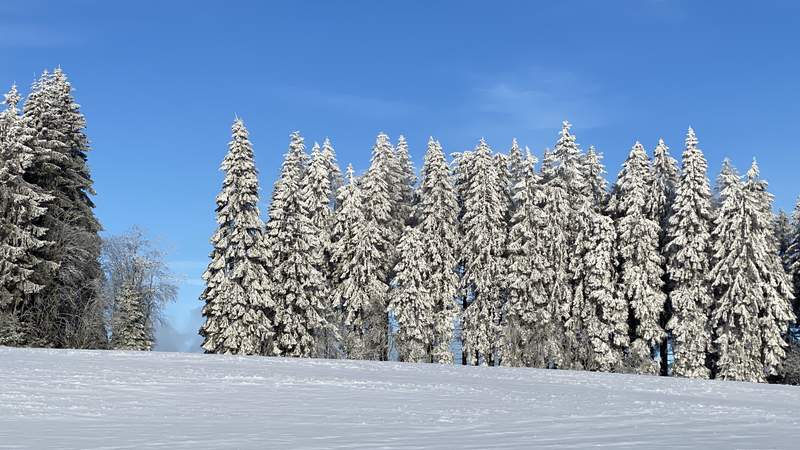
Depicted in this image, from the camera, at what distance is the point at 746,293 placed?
45.6 m

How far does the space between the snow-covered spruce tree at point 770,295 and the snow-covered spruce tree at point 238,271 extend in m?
28.4

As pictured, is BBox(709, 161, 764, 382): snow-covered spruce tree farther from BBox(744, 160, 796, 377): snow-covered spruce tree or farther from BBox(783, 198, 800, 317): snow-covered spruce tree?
BBox(783, 198, 800, 317): snow-covered spruce tree

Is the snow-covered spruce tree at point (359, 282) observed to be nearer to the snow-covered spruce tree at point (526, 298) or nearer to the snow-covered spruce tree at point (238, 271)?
the snow-covered spruce tree at point (238, 271)

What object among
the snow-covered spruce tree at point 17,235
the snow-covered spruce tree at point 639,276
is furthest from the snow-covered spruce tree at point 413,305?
the snow-covered spruce tree at point 17,235

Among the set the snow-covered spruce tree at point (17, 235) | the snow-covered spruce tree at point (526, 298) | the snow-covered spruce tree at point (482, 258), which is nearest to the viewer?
the snow-covered spruce tree at point (17, 235)

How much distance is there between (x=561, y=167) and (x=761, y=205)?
12.5 m

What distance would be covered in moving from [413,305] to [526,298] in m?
6.84

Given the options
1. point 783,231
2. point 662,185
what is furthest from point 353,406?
point 783,231

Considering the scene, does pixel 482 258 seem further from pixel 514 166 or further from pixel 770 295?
pixel 770 295

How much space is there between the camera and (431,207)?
5144 centimetres

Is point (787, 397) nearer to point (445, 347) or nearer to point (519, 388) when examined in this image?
point (519, 388)

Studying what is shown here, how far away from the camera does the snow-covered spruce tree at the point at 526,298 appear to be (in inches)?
1868

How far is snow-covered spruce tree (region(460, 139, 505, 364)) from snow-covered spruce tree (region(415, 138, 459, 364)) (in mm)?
919

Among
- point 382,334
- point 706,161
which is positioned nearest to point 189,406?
point 382,334
